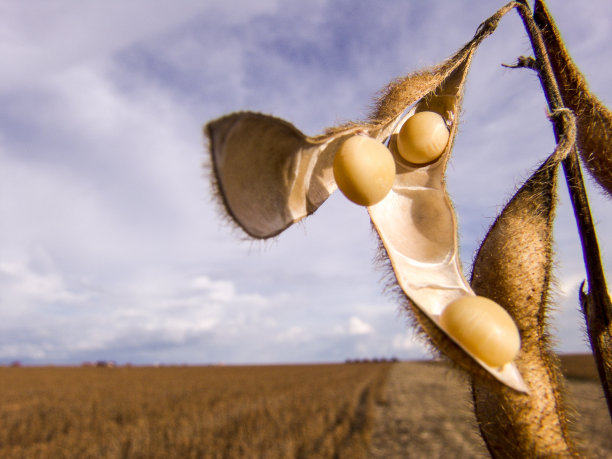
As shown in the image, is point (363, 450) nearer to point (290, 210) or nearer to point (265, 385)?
point (290, 210)

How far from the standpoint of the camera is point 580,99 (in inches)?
61.1

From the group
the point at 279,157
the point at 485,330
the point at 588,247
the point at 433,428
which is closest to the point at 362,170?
the point at 279,157

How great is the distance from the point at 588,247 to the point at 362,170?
691 millimetres

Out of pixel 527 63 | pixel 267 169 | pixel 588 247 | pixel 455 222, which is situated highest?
pixel 527 63

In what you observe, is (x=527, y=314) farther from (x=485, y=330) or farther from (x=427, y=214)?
(x=427, y=214)

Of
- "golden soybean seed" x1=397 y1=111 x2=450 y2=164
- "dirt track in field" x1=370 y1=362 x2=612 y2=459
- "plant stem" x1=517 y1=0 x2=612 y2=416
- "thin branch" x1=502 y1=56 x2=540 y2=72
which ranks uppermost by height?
"thin branch" x1=502 y1=56 x2=540 y2=72

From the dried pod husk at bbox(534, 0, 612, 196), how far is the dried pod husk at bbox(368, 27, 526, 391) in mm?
238

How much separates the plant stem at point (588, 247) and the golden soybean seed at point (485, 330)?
0.31m

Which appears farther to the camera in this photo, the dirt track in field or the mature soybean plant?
the dirt track in field

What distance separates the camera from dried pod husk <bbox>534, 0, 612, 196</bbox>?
5.00ft

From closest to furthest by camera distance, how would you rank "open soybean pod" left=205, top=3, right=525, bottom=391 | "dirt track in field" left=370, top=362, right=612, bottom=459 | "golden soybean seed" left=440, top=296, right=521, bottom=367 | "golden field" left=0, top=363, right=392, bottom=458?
1. "golden soybean seed" left=440, top=296, right=521, bottom=367
2. "open soybean pod" left=205, top=3, right=525, bottom=391
3. "golden field" left=0, top=363, right=392, bottom=458
4. "dirt track in field" left=370, top=362, right=612, bottom=459

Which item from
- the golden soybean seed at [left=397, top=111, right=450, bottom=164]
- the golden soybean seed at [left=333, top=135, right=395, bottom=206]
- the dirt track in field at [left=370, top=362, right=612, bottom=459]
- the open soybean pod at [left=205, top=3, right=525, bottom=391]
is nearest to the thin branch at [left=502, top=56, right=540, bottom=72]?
the open soybean pod at [left=205, top=3, right=525, bottom=391]

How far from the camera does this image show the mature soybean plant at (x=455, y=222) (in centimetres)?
133

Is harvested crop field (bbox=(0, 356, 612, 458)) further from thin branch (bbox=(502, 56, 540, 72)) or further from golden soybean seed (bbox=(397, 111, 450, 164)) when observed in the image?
thin branch (bbox=(502, 56, 540, 72))
